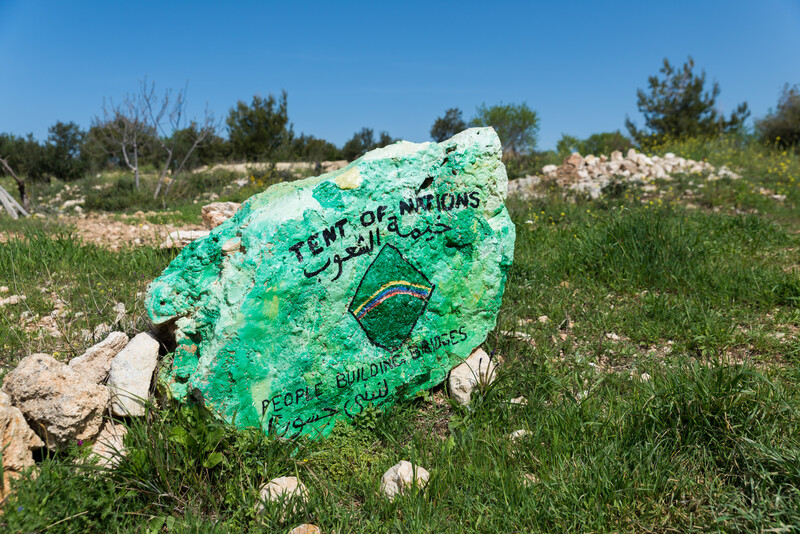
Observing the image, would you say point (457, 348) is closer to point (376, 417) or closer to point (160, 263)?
point (376, 417)

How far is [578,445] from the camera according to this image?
2.72 metres

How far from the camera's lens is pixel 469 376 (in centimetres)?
333

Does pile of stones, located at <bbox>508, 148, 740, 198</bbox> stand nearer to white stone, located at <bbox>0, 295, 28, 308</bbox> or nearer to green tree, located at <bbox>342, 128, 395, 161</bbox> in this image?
white stone, located at <bbox>0, 295, 28, 308</bbox>

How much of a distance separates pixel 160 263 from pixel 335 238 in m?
2.57

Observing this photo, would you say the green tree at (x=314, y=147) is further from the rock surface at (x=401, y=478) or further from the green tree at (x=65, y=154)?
the rock surface at (x=401, y=478)

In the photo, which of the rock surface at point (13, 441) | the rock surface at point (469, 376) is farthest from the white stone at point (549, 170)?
the rock surface at point (13, 441)

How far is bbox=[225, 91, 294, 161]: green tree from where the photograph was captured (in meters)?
24.9

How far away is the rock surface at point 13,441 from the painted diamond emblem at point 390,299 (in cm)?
163

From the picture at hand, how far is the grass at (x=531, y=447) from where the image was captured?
7.55ft

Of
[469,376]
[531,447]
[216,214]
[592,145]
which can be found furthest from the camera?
[592,145]

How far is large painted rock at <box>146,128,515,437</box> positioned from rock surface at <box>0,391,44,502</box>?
0.64 metres

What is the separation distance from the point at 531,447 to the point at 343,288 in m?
1.32

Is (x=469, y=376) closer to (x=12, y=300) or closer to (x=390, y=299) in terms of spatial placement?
(x=390, y=299)

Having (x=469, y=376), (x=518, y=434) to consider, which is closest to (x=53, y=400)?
(x=469, y=376)
